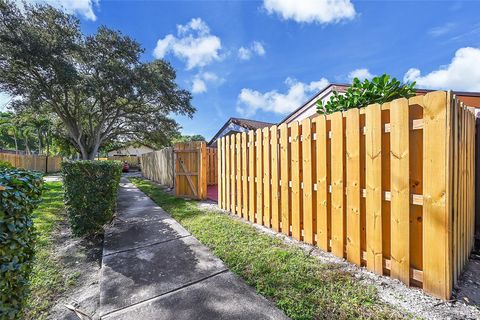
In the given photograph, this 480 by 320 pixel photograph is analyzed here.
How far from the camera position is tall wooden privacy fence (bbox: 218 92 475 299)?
2033mm

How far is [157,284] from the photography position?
2.47 meters

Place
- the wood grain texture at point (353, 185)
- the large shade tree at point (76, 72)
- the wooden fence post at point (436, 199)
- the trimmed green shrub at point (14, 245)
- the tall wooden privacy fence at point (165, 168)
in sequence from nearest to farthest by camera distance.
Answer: the trimmed green shrub at point (14, 245), the wooden fence post at point (436, 199), the wood grain texture at point (353, 185), the tall wooden privacy fence at point (165, 168), the large shade tree at point (76, 72)

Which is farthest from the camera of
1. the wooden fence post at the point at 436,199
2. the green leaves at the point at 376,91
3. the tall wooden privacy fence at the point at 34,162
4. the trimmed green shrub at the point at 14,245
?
the tall wooden privacy fence at the point at 34,162

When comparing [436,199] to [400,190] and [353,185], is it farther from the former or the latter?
[353,185]

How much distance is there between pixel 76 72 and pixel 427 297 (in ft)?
57.2

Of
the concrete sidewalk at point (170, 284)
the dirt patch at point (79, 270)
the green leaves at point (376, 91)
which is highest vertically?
the green leaves at point (376, 91)

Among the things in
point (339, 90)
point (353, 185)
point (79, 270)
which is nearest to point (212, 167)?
point (339, 90)

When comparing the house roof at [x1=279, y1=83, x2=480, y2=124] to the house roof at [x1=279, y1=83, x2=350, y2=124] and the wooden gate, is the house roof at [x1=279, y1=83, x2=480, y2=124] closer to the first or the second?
the house roof at [x1=279, y1=83, x2=350, y2=124]

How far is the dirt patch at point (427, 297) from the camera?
6.09 feet

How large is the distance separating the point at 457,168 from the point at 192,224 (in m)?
4.14

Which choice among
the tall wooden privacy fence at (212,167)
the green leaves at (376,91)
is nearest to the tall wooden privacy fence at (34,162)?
the tall wooden privacy fence at (212,167)

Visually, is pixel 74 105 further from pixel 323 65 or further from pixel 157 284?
pixel 157 284

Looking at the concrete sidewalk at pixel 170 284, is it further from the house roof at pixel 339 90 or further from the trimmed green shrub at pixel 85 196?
the house roof at pixel 339 90

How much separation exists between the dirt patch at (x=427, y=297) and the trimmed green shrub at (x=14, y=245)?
2.90 metres
